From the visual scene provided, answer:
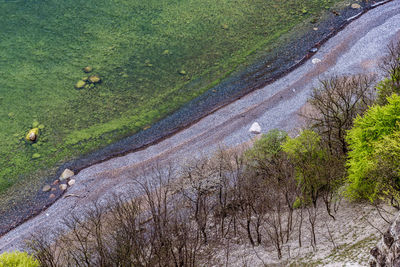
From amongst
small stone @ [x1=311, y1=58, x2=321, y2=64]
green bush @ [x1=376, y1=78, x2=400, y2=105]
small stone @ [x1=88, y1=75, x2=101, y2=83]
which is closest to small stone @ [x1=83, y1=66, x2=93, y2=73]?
small stone @ [x1=88, y1=75, x2=101, y2=83]

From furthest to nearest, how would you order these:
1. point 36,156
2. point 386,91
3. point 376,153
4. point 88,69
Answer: point 88,69 < point 36,156 < point 386,91 < point 376,153

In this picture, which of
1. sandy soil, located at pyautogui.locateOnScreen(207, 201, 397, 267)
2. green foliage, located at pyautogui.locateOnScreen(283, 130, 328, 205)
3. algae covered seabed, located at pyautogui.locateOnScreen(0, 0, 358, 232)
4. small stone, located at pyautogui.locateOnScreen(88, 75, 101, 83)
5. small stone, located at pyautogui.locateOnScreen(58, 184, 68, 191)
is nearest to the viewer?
sandy soil, located at pyautogui.locateOnScreen(207, 201, 397, 267)

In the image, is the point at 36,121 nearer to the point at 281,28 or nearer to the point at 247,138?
the point at 247,138

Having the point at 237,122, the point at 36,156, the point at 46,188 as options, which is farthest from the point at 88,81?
the point at 237,122

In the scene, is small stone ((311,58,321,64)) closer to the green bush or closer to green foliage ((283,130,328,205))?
the green bush

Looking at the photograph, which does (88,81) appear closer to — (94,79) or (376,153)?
(94,79)

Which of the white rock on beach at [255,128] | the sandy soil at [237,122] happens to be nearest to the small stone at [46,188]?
the sandy soil at [237,122]
